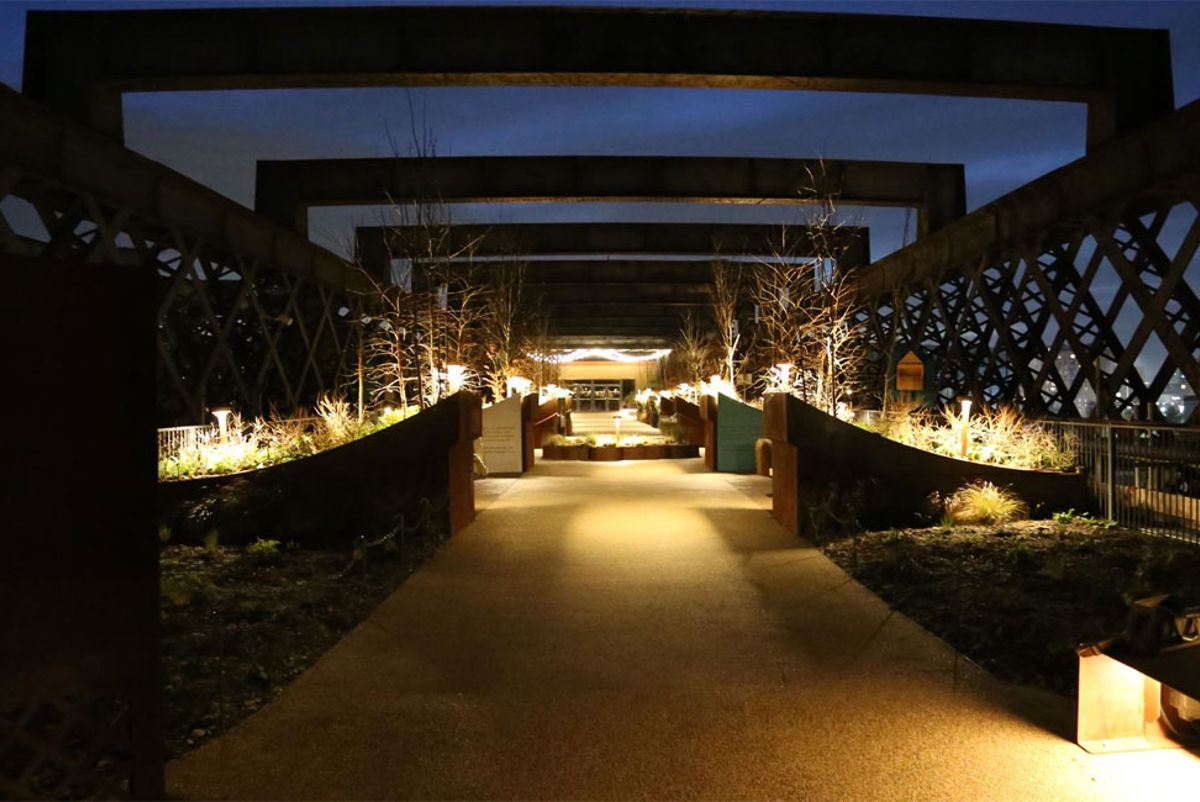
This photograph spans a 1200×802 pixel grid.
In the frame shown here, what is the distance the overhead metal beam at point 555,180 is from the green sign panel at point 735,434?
572 centimetres

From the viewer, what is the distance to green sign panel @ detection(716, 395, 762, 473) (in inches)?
841

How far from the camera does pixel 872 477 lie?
11.8 metres

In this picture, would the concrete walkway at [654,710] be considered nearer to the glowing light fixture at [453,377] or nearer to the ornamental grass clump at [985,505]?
the ornamental grass clump at [985,505]

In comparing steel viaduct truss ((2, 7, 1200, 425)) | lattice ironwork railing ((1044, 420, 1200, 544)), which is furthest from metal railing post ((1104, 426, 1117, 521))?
steel viaduct truss ((2, 7, 1200, 425))

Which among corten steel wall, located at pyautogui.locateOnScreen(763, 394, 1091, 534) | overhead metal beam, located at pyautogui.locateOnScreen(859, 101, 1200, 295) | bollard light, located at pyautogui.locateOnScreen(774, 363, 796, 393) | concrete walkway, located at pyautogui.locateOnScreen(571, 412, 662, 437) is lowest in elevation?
concrete walkway, located at pyautogui.locateOnScreen(571, 412, 662, 437)

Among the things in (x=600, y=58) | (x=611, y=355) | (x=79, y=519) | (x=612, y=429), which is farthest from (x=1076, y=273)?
(x=611, y=355)

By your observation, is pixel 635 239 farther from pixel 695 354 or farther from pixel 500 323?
pixel 695 354

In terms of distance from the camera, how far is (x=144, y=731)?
3.85 metres

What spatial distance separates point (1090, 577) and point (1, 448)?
870 cm

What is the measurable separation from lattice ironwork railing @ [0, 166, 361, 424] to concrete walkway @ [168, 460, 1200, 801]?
867cm

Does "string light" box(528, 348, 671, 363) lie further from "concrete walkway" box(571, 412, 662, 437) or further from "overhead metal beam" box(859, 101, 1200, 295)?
"overhead metal beam" box(859, 101, 1200, 295)

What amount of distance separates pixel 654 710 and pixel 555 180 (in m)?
18.4

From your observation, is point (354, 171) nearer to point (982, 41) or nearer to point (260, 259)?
point (260, 259)

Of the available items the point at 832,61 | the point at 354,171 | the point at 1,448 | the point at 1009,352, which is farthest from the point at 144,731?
the point at 354,171
